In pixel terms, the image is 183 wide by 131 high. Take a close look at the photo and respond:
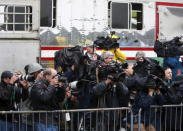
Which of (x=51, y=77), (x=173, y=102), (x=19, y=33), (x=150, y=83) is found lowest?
(x=173, y=102)

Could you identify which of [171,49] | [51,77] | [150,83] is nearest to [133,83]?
[150,83]

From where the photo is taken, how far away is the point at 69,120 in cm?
705

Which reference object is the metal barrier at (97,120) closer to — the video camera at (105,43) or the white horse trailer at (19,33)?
the video camera at (105,43)

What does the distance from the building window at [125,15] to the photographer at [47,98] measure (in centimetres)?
517

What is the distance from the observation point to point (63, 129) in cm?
709

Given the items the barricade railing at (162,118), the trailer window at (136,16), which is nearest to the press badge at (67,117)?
the barricade railing at (162,118)

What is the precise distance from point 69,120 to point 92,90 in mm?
598

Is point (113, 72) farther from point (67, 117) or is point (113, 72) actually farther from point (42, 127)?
point (42, 127)

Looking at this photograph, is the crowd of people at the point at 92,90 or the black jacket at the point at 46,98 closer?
the black jacket at the point at 46,98

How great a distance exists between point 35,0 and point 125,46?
265cm

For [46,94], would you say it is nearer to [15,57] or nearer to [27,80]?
[27,80]

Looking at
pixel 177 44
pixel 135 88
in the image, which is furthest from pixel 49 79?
pixel 177 44

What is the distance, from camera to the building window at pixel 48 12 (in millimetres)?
11114

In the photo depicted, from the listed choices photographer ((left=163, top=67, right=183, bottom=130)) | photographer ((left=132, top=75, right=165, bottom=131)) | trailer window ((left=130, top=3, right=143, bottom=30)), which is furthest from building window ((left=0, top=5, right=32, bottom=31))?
photographer ((left=163, top=67, right=183, bottom=130))
